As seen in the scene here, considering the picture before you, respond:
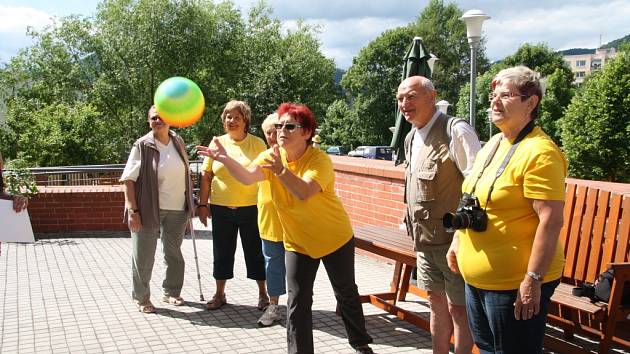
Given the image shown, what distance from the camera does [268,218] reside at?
481 centimetres

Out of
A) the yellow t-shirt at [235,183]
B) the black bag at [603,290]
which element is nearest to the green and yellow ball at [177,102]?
the yellow t-shirt at [235,183]

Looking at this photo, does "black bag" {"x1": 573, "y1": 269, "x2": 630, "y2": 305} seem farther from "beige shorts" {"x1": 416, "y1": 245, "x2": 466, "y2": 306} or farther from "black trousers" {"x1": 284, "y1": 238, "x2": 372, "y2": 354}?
"black trousers" {"x1": 284, "y1": 238, "x2": 372, "y2": 354}

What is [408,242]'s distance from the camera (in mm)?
4766

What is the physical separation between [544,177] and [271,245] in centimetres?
294

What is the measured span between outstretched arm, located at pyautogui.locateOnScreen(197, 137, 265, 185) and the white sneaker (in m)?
1.68

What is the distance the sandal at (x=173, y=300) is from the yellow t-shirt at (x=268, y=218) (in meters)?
1.37

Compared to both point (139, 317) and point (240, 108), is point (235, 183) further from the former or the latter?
point (139, 317)

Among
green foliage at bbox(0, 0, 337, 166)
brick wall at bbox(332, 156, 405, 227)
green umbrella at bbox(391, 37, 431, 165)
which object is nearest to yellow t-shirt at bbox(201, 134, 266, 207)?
green umbrella at bbox(391, 37, 431, 165)

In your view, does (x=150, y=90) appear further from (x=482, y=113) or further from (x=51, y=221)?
(x=51, y=221)

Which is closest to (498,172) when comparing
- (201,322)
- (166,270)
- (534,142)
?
(534,142)

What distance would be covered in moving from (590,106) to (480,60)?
33.1 m

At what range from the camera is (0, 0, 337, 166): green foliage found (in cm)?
3447

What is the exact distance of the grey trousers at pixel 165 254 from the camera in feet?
17.5

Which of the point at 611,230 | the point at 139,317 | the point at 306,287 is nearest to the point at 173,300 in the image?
the point at 139,317
